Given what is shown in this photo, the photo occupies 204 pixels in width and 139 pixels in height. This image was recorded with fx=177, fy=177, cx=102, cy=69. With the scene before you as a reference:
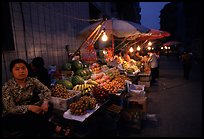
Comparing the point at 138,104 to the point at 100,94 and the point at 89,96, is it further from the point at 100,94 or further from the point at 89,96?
the point at 89,96

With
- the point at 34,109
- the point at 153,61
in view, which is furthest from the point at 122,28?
the point at 153,61

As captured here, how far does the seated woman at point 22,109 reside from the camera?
10.9 feet

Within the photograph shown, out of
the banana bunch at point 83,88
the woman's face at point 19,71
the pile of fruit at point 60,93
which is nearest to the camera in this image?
the woman's face at point 19,71

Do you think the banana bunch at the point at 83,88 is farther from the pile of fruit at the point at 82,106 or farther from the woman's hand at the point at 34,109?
the woman's hand at the point at 34,109

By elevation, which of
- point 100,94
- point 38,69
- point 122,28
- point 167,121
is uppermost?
point 122,28

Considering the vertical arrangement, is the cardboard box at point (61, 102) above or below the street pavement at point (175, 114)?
above

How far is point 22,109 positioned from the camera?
→ 11.0ft

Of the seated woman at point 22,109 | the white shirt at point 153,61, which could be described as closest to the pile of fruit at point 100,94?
the seated woman at point 22,109

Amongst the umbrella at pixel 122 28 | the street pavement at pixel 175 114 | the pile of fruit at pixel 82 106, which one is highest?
the umbrella at pixel 122 28

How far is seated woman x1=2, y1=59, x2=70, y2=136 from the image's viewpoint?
131 inches

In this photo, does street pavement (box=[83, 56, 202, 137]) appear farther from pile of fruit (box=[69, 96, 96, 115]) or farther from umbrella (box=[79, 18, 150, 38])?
umbrella (box=[79, 18, 150, 38])

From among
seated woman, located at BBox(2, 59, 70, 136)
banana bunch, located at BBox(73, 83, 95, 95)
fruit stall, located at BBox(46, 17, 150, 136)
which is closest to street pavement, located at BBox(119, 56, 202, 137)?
fruit stall, located at BBox(46, 17, 150, 136)

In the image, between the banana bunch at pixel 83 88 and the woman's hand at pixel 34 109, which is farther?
the banana bunch at pixel 83 88

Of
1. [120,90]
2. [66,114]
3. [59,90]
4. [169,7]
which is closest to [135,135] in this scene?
[120,90]
